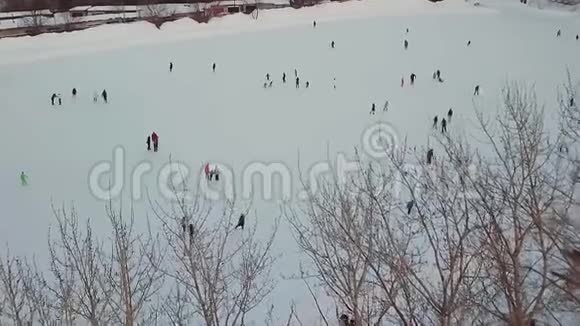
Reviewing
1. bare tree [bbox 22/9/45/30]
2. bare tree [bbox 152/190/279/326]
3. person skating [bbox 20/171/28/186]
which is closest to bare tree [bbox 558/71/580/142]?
bare tree [bbox 152/190/279/326]

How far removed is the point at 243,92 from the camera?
72.3 ft

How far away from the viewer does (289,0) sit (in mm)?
47000

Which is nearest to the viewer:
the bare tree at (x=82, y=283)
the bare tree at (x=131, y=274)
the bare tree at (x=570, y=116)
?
the bare tree at (x=82, y=283)

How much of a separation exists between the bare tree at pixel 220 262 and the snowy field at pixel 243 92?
0.56 metres

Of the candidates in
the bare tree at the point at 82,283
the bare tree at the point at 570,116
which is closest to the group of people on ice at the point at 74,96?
the bare tree at the point at 82,283

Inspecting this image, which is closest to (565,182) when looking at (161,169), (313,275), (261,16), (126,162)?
(313,275)

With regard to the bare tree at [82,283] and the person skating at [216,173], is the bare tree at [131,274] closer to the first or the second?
the bare tree at [82,283]

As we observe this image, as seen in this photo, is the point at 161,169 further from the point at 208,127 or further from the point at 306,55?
the point at 306,55

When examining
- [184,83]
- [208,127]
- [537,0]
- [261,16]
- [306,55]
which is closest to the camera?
[208,127]

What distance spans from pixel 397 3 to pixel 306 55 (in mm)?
Answer: 14784

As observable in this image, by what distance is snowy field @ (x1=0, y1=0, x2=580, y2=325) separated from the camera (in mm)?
13871

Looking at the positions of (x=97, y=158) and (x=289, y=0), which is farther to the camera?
(x=289, y=0)

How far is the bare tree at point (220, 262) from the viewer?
6621 mm

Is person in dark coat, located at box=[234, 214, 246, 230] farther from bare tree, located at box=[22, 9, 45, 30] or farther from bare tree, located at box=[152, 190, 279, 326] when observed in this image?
bare tree, located at box=[22, 9, 45, 30]
